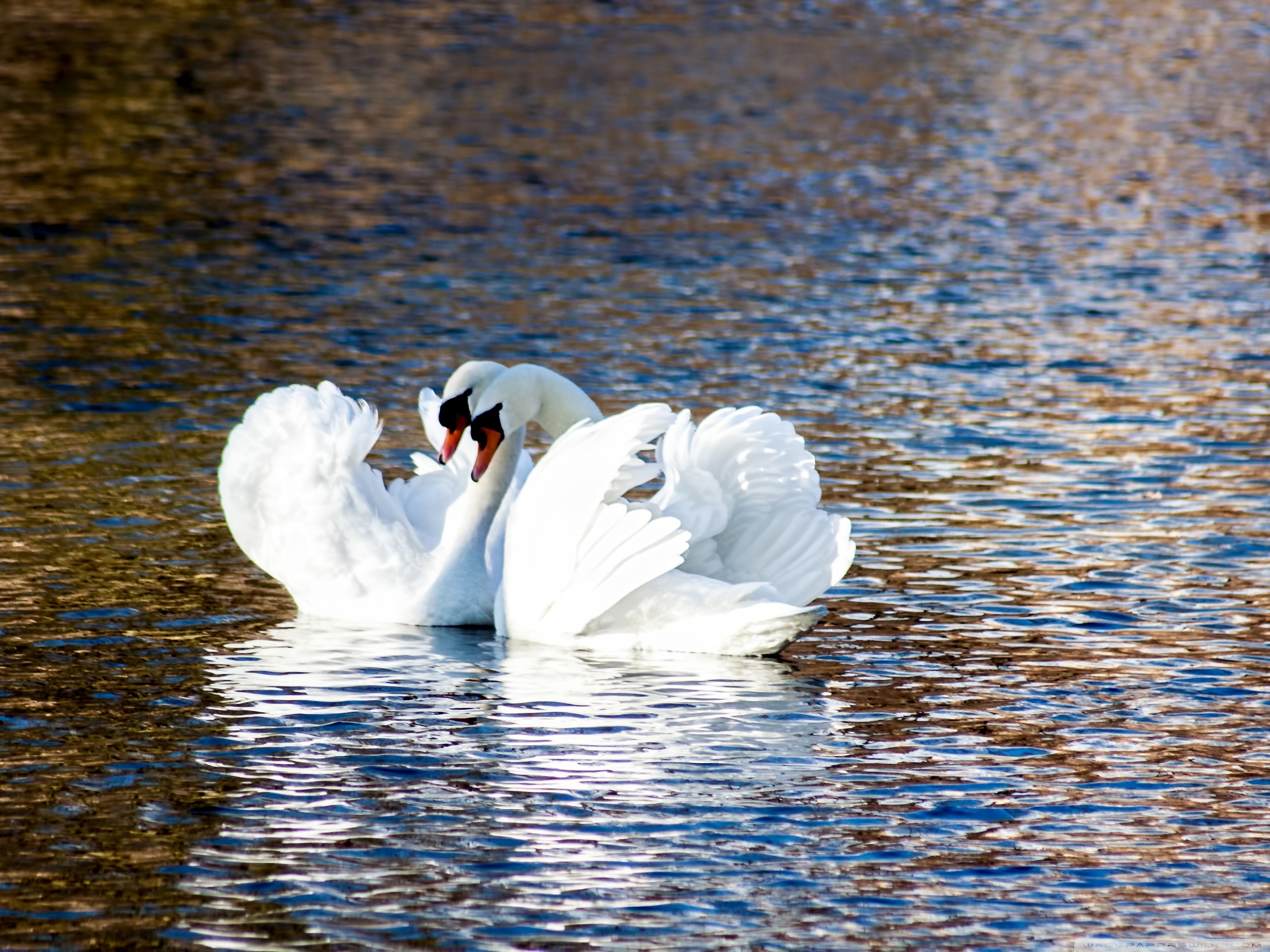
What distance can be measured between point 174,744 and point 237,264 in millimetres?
11883

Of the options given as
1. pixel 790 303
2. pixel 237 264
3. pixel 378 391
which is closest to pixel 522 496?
pixel 378 391

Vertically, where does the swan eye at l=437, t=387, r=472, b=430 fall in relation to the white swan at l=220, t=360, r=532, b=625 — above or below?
above

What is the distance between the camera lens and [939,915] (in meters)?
6.86

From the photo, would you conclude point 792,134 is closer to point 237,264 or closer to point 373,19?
point 237,264

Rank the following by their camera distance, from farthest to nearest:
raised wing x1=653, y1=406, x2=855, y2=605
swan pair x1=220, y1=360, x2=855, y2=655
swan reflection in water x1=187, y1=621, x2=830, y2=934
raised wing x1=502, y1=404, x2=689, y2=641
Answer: raised wing x1=653, y1=406, x2=855, y2=605
swan pair x1=220, y1=360, x2=855, y2=655
raised wing x1=502, y1=404, x2=689, y2=641
swan reflection in water x1=187, y1=621, x2=830, y2=934

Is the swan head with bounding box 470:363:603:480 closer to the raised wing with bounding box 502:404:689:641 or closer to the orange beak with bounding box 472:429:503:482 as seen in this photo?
the orange beak with bounding box 472:429:503:482

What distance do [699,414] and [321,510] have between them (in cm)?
438

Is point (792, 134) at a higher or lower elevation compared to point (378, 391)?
higher

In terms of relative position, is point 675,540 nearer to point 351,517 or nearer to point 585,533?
point 585,533

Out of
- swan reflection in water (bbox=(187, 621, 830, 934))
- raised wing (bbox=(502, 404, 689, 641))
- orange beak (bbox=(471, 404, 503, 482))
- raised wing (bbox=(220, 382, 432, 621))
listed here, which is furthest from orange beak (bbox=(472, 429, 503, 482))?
swan reflection in water (bbox=(187, 621, 830, 934))

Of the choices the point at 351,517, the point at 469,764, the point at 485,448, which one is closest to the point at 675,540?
the point at 469,764

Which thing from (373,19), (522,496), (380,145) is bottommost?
(522,496)

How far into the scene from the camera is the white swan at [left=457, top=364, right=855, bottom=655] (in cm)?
948

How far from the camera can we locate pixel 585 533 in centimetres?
961
